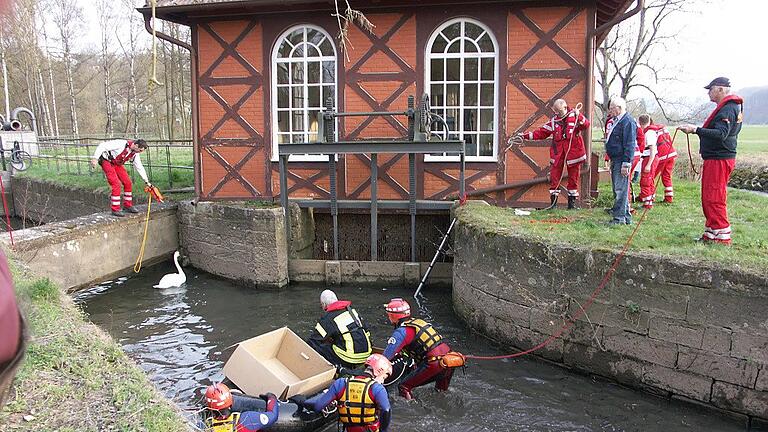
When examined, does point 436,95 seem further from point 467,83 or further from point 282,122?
point 282,122

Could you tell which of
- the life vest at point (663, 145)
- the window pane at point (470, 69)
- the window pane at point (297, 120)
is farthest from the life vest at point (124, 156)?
the life vest at point (663, 145)

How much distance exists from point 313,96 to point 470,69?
3444 millimetres

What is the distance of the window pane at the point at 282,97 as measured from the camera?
13.0m

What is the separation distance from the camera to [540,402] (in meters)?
7.36

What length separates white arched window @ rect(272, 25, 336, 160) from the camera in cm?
1266

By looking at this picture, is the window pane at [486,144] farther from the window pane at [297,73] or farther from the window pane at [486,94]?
the window pane at [297,73]

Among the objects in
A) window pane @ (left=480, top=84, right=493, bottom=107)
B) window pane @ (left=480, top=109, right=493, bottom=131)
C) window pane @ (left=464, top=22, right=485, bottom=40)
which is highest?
window pane @ (left=464, top=22, right=485, bottom=40)

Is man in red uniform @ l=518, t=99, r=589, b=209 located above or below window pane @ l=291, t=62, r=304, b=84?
below

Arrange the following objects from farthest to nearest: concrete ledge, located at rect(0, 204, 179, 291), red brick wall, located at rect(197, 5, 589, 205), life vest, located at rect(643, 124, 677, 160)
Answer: red brick wall, located at rect(197, 5, 589, 205) → life vest, located at rect(643, 124, 677, 160) → concrete ledge, located at rect(0, 204, 179, 291)

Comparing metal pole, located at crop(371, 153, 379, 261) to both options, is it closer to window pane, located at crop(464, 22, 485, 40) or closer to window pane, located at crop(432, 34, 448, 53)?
window pane, located at crop(432, 34, 448, 53)

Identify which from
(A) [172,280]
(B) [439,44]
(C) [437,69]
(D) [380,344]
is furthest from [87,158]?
(D) [380,344]

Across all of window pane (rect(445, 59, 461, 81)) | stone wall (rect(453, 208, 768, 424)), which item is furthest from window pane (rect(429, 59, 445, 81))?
stone wall (rect(453, 208, 768, 424))

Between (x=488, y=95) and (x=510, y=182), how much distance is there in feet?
6.12

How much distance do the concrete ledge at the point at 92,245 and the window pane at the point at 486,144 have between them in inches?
285
